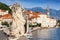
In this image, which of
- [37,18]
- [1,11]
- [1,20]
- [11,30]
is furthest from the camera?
[37,18]

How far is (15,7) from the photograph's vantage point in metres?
12.8

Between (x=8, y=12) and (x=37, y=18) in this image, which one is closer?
(x=8, y=12)

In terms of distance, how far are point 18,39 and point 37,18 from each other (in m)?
59.7

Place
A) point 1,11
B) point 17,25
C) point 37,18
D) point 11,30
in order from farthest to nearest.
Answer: point 37,18 → point 1,11 → point 17,25 → point 11,30

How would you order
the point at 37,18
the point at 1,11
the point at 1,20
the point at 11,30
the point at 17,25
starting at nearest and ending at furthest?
the point at 11,30
the point at 17,25
the point at 1,20
the point at 1,11
the point at 37,18

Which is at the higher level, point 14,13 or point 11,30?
point 14,13

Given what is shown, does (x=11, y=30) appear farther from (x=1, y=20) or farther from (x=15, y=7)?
(x=1, y=20)

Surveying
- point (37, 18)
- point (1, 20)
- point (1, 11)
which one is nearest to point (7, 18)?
point (1, 20)

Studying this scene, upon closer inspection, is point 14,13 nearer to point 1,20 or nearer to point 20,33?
point 20,33

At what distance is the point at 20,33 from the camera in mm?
13047

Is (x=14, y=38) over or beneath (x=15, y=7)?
beneath

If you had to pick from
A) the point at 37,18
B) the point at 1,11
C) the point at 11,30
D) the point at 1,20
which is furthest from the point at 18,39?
the point at 37,18

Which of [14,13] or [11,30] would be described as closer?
[11,30]

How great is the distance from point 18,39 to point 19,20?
3.10 feet
